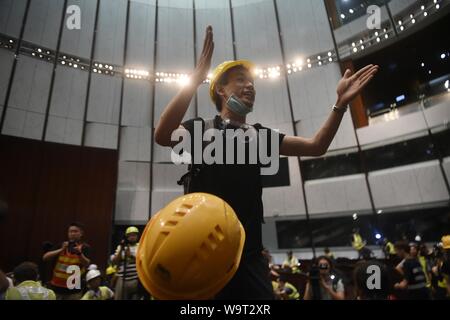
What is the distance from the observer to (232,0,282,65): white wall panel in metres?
10.8

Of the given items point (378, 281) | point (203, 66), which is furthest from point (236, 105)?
point (378, 281)

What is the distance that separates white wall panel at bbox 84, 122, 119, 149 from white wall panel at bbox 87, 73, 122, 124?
0.20 metres

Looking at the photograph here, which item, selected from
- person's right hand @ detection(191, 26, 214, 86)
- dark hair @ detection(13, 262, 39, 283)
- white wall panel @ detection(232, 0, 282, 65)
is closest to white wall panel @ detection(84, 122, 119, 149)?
white wall panel @ detection(232, 0, 282, 65)

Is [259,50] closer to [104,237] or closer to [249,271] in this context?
[104,237]

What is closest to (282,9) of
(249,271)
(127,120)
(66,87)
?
(127,120)

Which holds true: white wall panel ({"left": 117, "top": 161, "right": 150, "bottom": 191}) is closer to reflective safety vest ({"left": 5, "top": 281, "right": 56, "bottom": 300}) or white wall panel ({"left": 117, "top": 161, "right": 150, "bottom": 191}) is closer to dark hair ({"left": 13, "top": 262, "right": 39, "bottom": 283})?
dark hair ({"left": 13, "top": 262, "right": 39, "bottom": 283})

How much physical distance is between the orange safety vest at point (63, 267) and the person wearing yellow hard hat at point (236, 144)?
358 cm

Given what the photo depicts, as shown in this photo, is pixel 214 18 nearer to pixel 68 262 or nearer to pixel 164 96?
pixel 164 96

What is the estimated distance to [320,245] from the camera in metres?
10.3

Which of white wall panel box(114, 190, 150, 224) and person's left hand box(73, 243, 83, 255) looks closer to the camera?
person's left hand box(73, 243, 83, 255)

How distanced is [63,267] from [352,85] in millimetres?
4197

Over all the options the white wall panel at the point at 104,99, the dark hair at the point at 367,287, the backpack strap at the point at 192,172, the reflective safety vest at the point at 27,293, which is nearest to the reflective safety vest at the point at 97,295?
the reflective safety vest at the point at 27,293

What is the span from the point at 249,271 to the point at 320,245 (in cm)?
1041

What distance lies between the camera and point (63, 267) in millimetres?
3742
